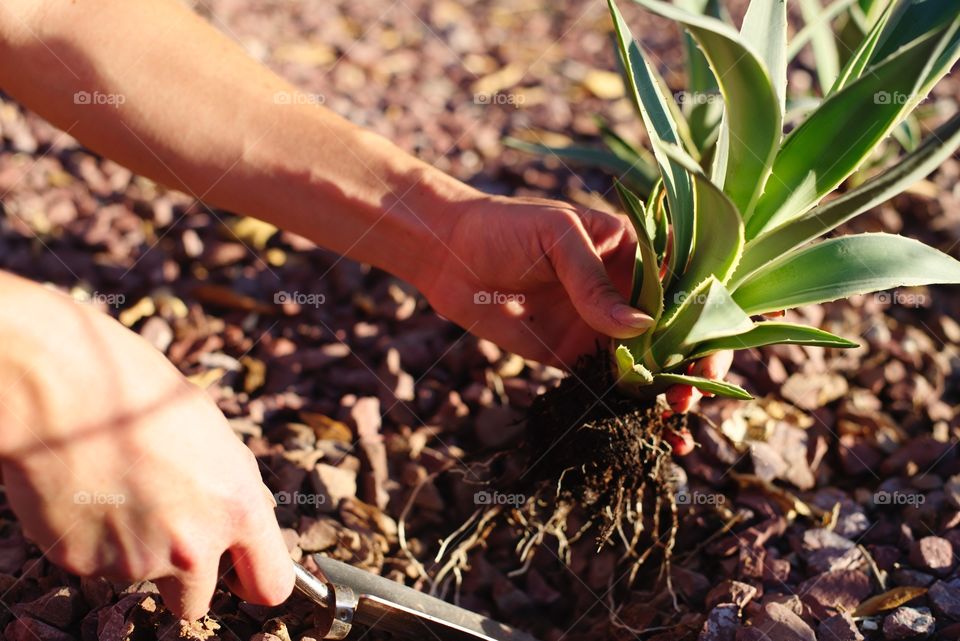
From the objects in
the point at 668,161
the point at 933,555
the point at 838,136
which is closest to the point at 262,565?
the point at 668,161

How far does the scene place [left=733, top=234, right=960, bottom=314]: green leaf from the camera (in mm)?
1189

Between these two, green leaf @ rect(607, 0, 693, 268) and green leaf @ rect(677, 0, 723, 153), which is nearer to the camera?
green leaf @ rect(607, 0, 693, 268)

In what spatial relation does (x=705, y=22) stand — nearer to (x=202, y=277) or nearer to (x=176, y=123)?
(x=176, y=123)

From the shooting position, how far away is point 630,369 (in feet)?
4.34

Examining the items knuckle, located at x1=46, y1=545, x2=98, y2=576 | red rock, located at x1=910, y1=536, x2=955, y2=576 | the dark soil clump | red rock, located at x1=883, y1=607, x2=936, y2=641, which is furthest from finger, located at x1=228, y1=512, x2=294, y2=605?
red rock, located at x1=910, y1=536, x2=955, y2=576

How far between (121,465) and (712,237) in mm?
848

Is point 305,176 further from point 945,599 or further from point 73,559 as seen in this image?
point 945,599

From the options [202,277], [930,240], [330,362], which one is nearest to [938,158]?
[330,362]

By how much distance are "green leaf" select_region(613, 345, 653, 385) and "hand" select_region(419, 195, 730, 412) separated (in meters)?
0.03

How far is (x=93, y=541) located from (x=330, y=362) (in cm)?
89

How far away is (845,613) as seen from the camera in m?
1.33

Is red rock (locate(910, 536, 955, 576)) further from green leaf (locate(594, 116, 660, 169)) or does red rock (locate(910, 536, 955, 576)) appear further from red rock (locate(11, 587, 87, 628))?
red rock (locate(11, 587, 87, 628))

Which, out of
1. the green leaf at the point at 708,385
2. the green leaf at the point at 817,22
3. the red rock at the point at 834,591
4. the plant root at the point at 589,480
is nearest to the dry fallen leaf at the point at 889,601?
the red rock at the point at 834,591

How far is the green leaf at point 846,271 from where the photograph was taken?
1.19 m
